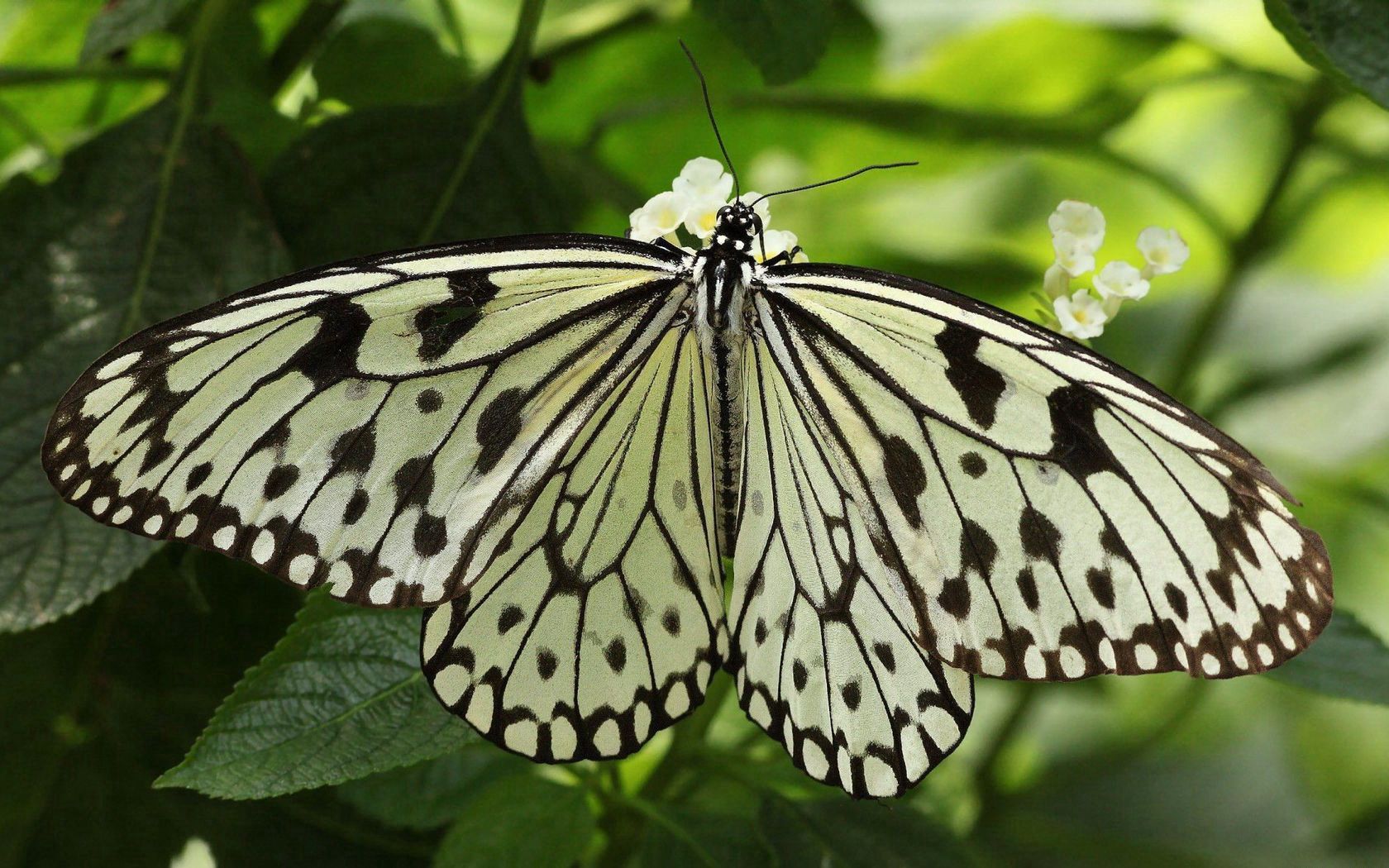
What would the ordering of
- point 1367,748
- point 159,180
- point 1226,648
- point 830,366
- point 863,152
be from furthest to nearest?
point 1367,748, point 863,152, point 159,180, point 830,366, point 1226,648

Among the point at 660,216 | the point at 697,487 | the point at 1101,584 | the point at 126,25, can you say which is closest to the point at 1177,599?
the point at 1101,584

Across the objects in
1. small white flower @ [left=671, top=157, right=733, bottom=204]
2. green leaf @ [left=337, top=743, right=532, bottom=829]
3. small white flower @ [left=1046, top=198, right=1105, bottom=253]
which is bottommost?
green leaf @ [left=337, top=743, right=532, bottom=829]

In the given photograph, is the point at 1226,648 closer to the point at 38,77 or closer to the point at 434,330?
the point at 434,330

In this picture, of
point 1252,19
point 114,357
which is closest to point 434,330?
point 114,357

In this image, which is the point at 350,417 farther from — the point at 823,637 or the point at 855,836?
the point at 855,836

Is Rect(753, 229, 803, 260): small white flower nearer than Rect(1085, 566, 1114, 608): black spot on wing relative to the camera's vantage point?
No

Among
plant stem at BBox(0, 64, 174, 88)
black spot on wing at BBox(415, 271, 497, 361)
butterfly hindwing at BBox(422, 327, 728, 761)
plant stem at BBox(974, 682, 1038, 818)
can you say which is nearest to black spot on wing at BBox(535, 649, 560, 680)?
butterfly hindwing at BBox(422, 327, 728, 761)

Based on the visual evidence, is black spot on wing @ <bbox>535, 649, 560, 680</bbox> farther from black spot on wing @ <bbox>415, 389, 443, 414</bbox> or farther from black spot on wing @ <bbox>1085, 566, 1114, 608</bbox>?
black spot on wing @ <bbox>1085, 566, 1114, 608</bbox>
